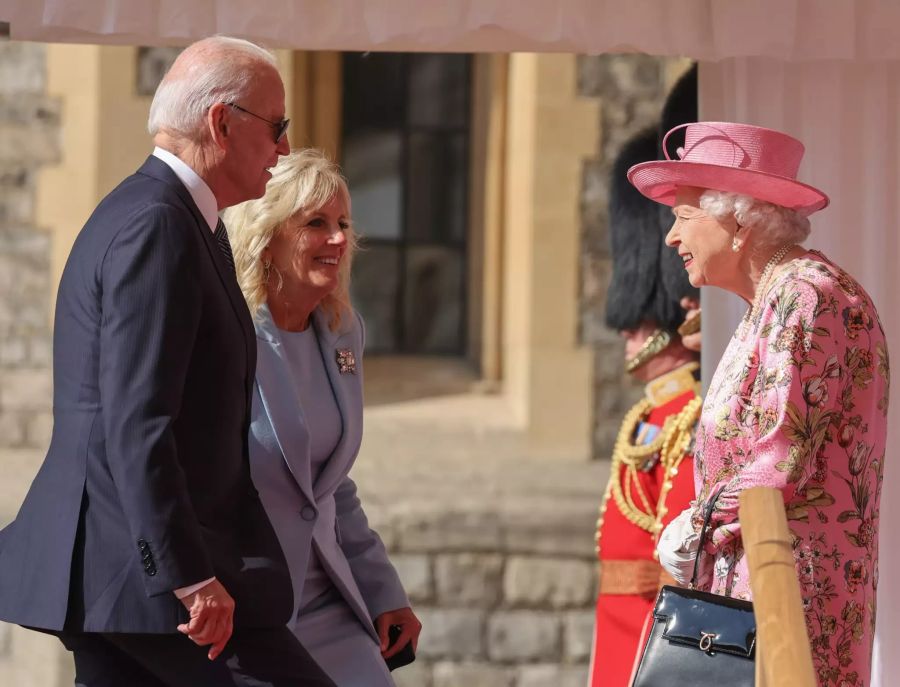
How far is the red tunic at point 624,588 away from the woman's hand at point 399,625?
90 cm

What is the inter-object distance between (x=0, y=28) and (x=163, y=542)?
181cm

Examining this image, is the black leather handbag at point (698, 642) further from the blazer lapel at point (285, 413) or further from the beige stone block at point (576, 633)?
the beige stone block at point (576, 633)

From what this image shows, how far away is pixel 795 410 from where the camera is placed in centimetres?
270

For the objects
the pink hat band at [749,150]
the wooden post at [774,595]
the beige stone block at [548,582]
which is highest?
the pink hat band at [749,150]

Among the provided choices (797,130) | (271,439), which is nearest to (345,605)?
(271,439)

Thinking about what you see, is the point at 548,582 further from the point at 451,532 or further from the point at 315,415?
the point at 315,415

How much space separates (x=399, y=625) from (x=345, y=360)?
0.59 meters

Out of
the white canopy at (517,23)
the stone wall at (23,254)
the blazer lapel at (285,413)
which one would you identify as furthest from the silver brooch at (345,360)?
the stone wall at (23,254)

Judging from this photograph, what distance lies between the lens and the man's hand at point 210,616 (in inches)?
94.8

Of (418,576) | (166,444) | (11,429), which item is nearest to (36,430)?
(11,429)

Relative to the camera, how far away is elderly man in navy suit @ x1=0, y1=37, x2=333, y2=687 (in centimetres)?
239

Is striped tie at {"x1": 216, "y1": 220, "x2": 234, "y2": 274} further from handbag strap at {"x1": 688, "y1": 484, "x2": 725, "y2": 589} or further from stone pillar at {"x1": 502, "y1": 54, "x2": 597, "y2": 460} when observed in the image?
stone pillar at {"x1": 502, "y1": 54, "x2": 597, "y2": 460}

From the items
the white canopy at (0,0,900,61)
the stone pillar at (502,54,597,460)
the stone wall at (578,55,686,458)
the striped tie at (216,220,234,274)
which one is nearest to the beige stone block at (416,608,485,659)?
the stone pillar at (502,54,597,460)

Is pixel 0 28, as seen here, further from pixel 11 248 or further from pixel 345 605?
pixel 11 248
